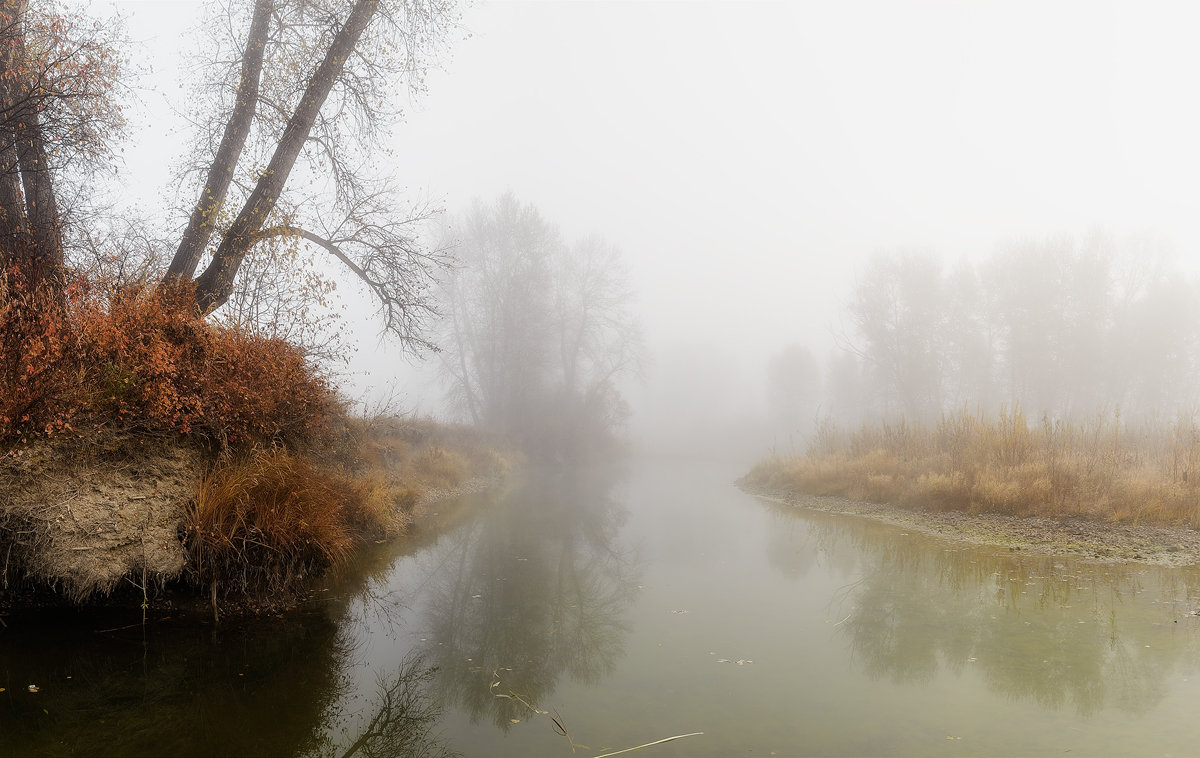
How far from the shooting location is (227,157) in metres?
7.84

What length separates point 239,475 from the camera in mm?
4684

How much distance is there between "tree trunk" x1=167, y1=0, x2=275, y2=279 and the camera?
7.48 metres

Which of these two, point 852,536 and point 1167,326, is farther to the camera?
point 1167,326

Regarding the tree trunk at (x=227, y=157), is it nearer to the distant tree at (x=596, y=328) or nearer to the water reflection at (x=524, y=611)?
the water reflection at (x=524, y=611)

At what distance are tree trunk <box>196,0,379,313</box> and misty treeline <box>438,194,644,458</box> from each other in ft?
59.3

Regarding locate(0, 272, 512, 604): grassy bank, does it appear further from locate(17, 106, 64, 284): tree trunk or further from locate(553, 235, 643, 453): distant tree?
locate(553, 235, 643, 453): distant tree

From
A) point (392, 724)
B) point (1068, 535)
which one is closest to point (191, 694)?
point (392, 724)

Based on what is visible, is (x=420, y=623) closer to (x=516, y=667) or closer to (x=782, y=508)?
(x=516, y=667)

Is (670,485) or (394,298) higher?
(394,298)

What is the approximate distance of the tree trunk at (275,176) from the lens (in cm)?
744

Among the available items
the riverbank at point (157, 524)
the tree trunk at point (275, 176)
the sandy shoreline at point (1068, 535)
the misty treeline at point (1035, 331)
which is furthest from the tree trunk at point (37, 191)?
the misty treeline at point (1035, 331)

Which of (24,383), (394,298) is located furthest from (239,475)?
(394,298)

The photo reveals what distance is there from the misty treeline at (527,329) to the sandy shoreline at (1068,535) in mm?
19386

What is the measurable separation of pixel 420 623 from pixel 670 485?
14.3 metres
